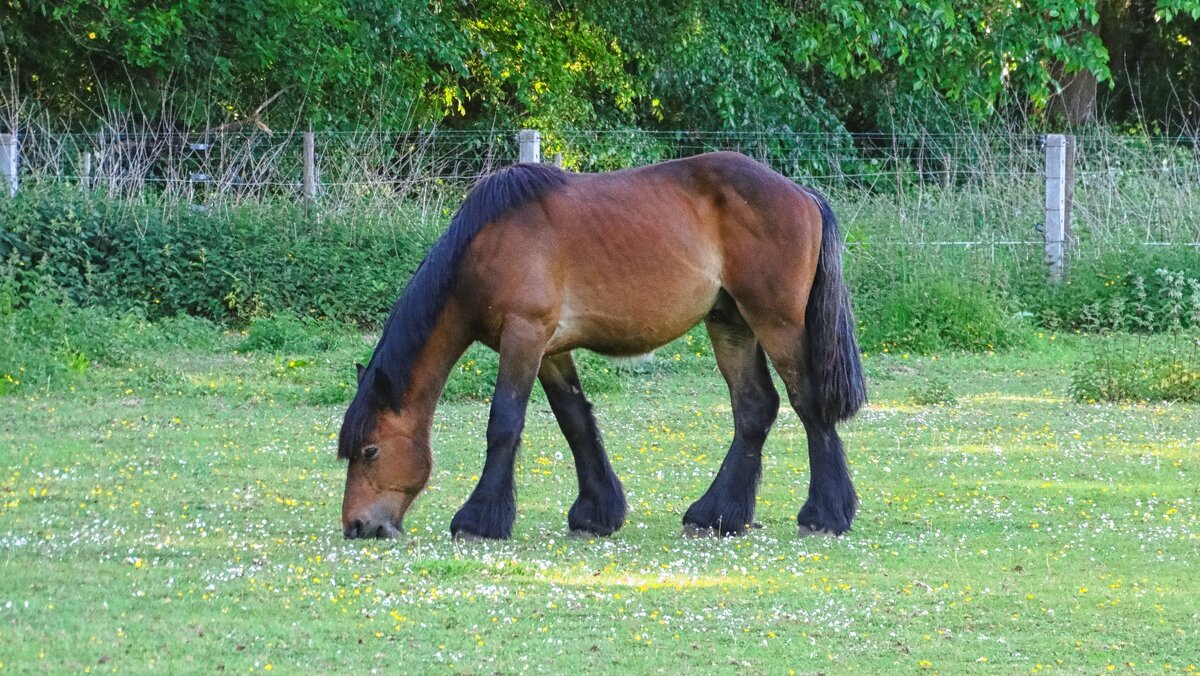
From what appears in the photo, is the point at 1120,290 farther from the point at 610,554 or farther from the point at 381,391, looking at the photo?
the point at 381,391

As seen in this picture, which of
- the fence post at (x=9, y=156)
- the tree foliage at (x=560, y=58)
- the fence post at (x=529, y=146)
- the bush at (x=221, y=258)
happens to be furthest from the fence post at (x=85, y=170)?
the fence post at (x=529, y=146)

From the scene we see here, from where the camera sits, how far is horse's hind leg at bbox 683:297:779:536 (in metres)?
7.72

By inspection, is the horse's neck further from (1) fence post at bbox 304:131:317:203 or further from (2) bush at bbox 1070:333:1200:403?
(1) fence post at bbox 304:131:317:203

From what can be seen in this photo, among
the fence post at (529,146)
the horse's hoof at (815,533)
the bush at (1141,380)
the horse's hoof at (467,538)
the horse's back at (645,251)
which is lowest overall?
the bush at (1141,380)

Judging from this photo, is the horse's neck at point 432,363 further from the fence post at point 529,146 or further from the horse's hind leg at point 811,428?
the fence post at point 529,146

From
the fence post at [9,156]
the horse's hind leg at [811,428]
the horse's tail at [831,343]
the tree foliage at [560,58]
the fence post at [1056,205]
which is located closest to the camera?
the horse's hind leg at [811,428]

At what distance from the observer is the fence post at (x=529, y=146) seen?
16.4 m

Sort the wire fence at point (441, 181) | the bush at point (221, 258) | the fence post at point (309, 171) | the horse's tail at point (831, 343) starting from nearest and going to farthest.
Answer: the horse's tail at point (831, 343) < the bush at point (221, 258) < the wire fence at point (441, 181) < the fence post at point (309, 171)

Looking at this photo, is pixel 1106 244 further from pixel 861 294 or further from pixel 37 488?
pixel 37 488

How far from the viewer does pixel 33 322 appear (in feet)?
43.3

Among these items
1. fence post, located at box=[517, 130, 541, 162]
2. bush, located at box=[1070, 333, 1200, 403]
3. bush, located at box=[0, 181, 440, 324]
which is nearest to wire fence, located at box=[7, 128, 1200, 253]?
bush, located at box=[0, 181, 440, 324]

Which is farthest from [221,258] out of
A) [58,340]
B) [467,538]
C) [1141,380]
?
[467,538]

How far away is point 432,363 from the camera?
7.54 metres

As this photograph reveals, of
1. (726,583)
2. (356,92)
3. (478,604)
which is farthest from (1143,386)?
(356,92)
